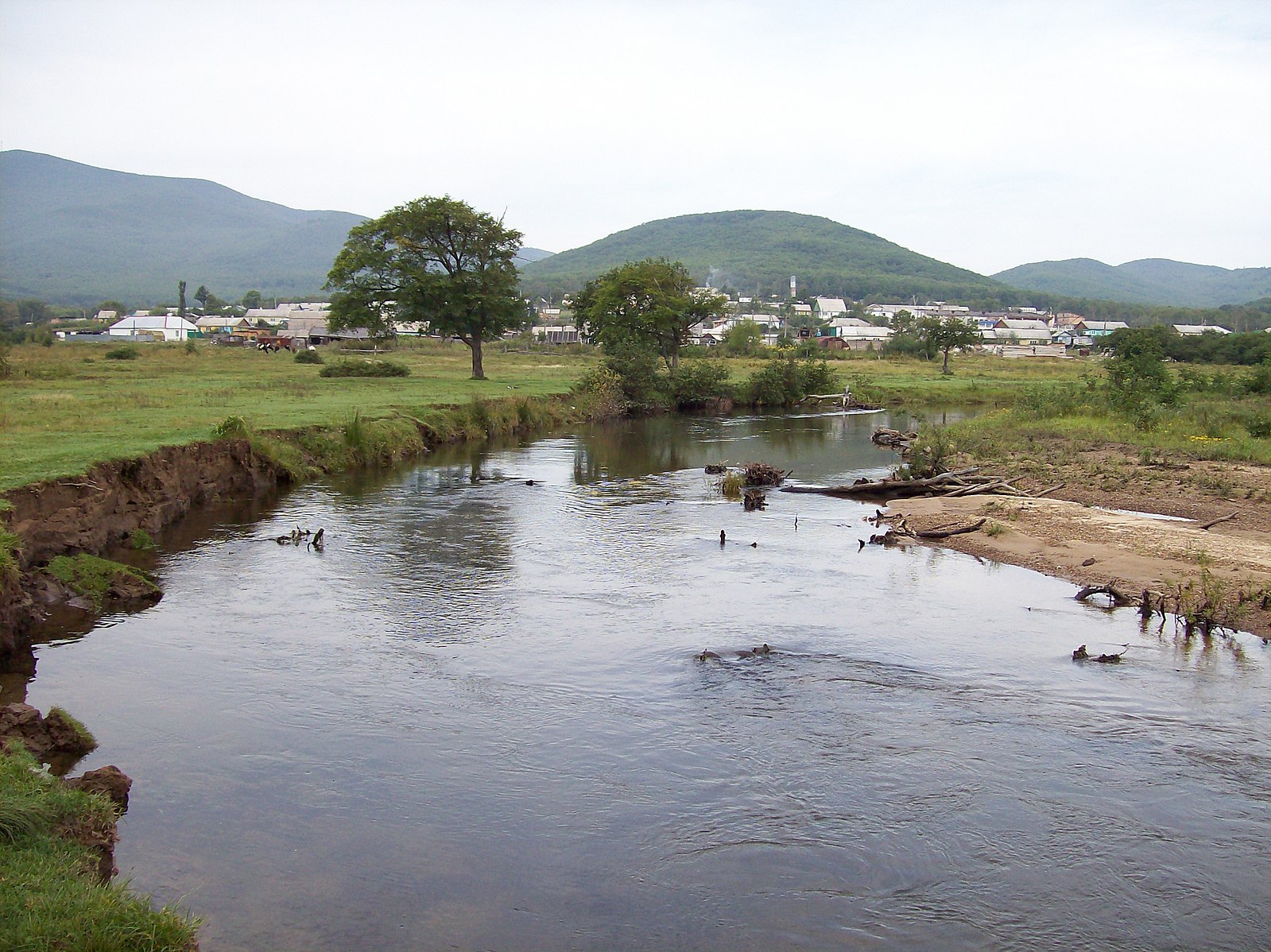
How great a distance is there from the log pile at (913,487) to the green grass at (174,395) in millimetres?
16062

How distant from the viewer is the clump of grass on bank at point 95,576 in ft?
51.3

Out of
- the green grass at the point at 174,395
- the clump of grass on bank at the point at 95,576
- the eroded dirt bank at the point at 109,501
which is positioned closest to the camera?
the eroded dirt bank at the point at 109,501

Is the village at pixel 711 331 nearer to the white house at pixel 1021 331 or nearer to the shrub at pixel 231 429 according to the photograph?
the white house at pixel 1021 331

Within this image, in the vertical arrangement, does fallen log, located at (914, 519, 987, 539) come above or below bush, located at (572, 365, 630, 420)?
below

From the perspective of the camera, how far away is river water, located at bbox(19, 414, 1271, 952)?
8188 millimetres

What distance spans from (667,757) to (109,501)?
Answer: 1377 cm

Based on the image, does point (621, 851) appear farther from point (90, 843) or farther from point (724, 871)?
point (90, 843)

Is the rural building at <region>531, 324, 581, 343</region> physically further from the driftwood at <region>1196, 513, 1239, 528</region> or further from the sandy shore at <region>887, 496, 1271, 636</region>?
the driftwood at <region>1196, 513, 1239, 528</region>

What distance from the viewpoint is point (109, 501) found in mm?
19312

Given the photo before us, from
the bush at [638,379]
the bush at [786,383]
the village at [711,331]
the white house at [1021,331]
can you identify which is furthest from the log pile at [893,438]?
the white house at [1021,331]

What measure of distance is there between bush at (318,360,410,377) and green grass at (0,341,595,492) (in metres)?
1.19

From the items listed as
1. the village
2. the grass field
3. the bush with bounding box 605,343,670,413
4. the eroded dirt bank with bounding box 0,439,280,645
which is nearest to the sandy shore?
the grass field

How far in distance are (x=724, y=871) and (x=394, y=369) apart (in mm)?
54336

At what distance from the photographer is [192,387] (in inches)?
1644
